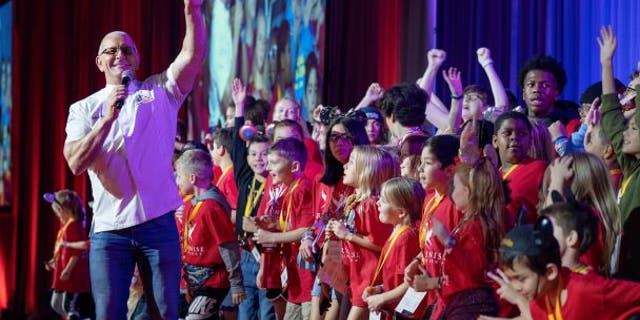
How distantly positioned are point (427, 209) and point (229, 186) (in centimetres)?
278

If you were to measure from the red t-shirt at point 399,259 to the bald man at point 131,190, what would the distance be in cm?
103

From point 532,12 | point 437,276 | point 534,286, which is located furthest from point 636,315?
point 532,12

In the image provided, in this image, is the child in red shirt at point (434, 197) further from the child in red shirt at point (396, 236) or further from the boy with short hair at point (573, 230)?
the boy with short hair at point (573, 230)

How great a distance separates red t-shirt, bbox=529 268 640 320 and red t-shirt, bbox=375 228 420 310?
1.41 m

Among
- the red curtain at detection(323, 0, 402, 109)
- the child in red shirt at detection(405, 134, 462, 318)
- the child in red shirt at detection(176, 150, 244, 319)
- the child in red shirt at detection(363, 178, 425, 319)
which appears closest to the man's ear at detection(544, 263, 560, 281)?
the child in red shirt at detection(405, 134, 462, 318)

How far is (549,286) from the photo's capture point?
3.35m

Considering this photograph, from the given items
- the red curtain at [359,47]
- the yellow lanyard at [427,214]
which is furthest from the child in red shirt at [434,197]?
the red curtain at [359,47]

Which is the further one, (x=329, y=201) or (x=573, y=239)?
(x=329, y=201)

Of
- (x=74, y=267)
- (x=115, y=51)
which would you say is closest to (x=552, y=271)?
(x=115, y=51)

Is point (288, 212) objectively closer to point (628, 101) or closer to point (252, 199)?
point (252, 199)

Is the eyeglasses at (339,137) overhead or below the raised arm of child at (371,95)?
below

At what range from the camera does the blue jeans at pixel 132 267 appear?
404 cm

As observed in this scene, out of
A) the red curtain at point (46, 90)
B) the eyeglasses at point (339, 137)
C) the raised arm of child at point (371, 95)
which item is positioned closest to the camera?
the eyeglasses at point (339, 137)

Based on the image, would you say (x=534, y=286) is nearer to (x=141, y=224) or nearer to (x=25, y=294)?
(x=141, y=224)
